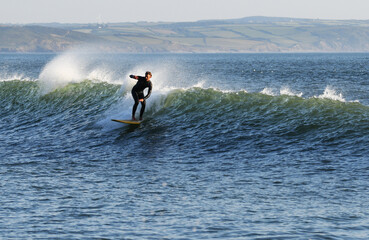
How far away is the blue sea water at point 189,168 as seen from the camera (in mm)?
9258

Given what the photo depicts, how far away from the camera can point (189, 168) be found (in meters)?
13.9

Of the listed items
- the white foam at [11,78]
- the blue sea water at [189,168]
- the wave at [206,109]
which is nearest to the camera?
the blue sea water at [189,168]

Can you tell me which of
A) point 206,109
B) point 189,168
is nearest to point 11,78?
point 206,109

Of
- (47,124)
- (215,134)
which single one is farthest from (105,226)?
(47,124)

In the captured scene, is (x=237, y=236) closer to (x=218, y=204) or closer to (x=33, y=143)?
(x=218, y=204)

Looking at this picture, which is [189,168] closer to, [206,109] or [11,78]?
[206,109]

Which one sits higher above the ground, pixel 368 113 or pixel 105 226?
pixel 368 113

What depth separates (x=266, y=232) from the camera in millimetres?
8789

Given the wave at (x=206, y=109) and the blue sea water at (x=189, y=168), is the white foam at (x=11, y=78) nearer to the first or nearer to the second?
the wave at (x=206, y=109)

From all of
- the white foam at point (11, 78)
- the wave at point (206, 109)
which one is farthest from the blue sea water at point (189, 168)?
the white foam at point (11, 78)

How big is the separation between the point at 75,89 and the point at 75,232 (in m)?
21.1

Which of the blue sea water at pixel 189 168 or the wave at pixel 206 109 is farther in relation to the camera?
the wave at pixel 206 109

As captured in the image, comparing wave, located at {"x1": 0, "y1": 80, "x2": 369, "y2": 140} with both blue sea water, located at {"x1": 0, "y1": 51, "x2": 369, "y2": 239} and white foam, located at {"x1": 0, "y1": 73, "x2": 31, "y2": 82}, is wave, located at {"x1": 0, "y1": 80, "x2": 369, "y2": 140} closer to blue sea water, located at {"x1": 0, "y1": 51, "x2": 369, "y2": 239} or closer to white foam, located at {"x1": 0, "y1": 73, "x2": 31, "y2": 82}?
Result: blue sea water, located at {"x1": 0, "y1": 51, "x2": 369, "y2": 239}

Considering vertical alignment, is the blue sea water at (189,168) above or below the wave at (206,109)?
below
